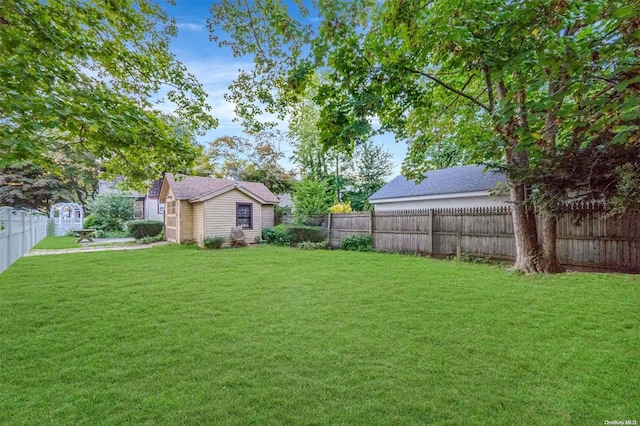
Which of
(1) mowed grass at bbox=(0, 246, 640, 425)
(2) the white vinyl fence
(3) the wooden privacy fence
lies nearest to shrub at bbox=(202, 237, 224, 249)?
(3) the wooden privacy fence

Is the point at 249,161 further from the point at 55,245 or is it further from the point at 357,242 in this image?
the point at 357,242

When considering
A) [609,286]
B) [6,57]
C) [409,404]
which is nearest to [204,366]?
[409,404]

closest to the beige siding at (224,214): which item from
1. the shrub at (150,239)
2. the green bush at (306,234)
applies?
the green bush at (306,234)

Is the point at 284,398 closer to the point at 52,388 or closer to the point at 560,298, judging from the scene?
the point at 52,388

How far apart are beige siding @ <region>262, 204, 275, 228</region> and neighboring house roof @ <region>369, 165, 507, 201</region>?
229 inches

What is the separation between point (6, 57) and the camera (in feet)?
10.5

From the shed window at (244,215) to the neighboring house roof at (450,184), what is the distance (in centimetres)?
630

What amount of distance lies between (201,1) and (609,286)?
337 inches

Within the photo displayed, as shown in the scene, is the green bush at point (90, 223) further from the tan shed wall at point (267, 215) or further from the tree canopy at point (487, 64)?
the tree canopy at point (487, 64)

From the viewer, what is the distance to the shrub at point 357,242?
1182 cm

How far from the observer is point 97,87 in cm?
403

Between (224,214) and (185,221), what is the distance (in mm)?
1932

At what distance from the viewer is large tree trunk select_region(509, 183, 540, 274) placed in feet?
23.2

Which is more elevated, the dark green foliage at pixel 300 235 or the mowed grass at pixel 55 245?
the dark green foliage at pixel 300 235
